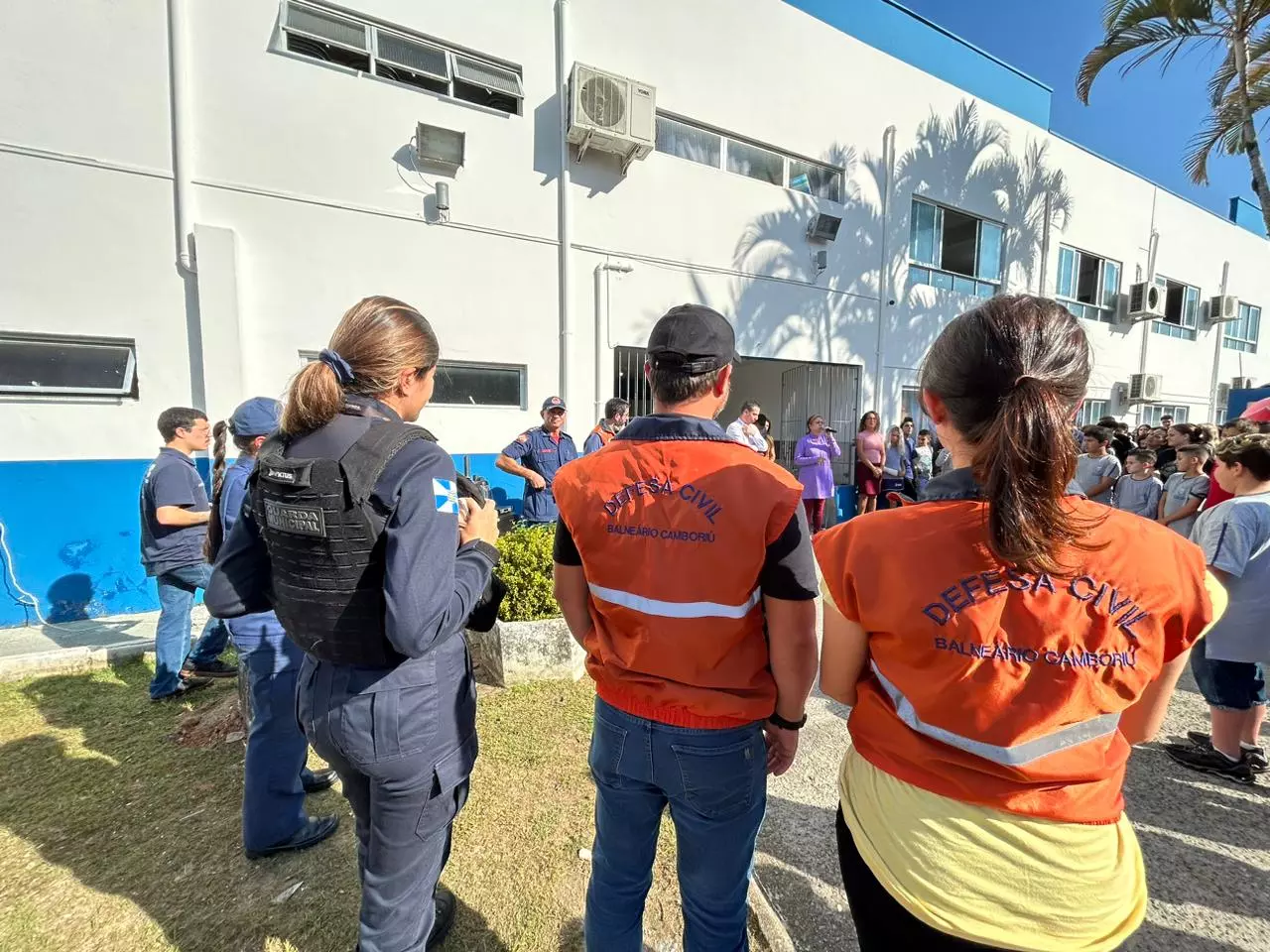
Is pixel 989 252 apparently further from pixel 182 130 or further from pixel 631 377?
pixel 182 130

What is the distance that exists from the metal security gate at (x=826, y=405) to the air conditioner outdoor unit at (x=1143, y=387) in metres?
8.19

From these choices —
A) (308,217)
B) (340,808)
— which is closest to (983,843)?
(340,808)

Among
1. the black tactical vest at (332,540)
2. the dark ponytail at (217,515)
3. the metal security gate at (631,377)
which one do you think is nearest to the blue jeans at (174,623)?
the dark ponytail at (217,515)

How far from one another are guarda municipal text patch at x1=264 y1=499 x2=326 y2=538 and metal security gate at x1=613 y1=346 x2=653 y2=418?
6.09 metres

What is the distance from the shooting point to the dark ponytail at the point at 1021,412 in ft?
3.01

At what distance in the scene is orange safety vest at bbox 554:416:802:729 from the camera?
1286 millimetres

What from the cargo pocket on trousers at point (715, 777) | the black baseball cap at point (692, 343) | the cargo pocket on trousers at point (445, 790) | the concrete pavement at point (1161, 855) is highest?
the black baseball cap at point (692, 343)

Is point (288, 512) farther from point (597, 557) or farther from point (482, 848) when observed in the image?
point (482, 848)

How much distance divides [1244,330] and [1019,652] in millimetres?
22403

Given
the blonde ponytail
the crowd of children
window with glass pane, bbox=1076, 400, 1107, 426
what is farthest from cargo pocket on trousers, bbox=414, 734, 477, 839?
window with glass pane, bbox=1076, 400, 1107, 426

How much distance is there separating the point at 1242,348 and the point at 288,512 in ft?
75.5

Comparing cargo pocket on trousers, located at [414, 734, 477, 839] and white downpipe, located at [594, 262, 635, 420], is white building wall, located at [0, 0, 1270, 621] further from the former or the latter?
cargo pocket on trousers, located at [414, 734, 477, 839]

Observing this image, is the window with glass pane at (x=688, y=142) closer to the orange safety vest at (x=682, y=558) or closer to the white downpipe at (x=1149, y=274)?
the orange safety vest at (x=682, y=558)

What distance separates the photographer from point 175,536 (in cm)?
355
